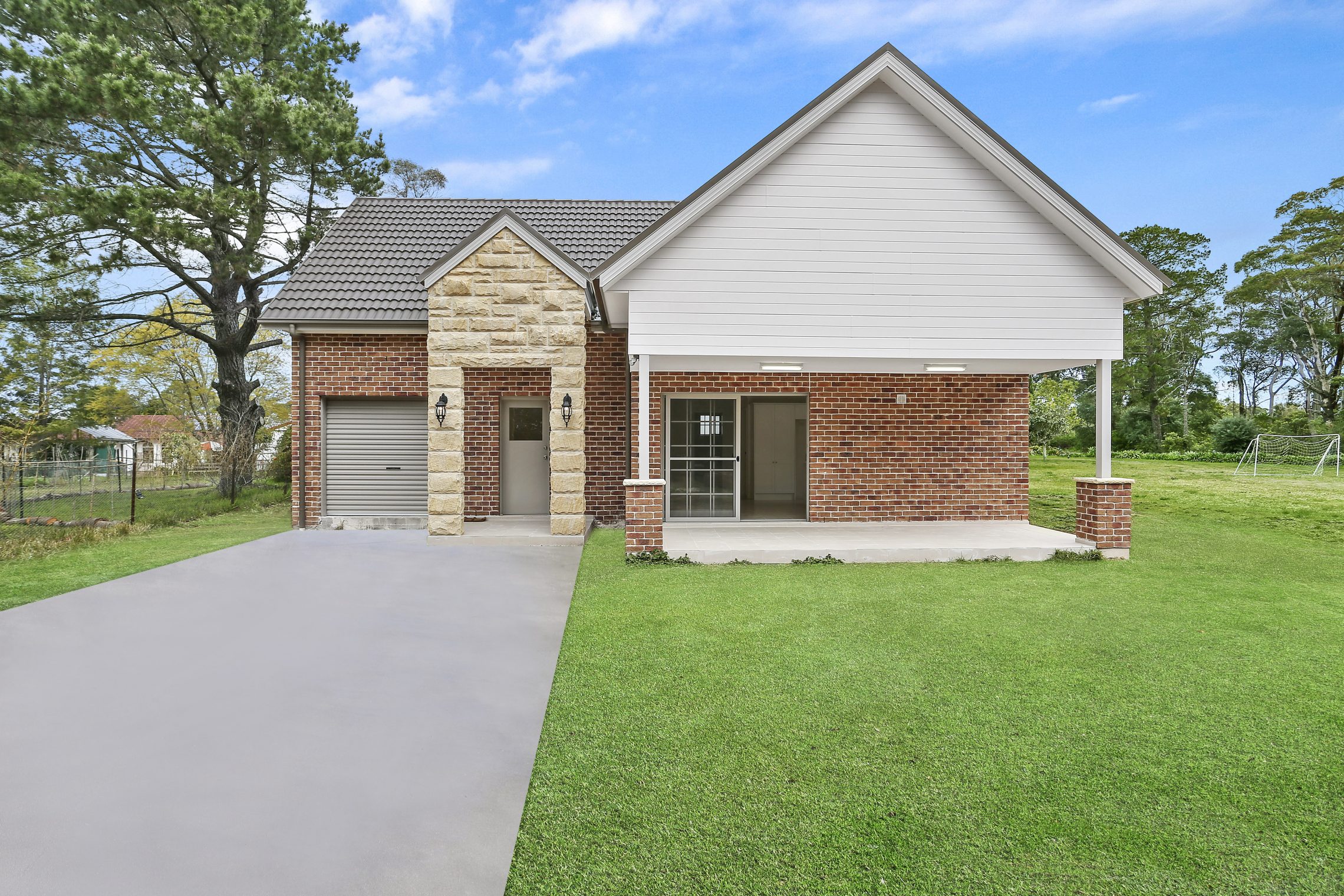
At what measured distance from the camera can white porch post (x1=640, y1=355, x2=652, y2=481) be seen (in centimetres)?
819

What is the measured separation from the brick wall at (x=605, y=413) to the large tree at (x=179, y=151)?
9940 millimetres

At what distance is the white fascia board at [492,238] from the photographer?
9.69m

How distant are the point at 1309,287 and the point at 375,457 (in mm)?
41677

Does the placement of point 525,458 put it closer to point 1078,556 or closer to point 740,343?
point 740,343

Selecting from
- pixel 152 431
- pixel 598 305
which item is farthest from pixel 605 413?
pixel 152 431

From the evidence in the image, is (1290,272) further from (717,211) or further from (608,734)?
(608,734)

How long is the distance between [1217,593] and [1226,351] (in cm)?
4641

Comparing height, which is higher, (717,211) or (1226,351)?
(1226,351)

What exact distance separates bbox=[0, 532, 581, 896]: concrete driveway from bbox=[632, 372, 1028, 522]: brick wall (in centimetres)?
575

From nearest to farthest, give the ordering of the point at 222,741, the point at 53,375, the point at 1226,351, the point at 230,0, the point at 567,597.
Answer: the point at 222,741
the point at 567,597
the point at 230,0
the point at 53,375
the point at 1226,351

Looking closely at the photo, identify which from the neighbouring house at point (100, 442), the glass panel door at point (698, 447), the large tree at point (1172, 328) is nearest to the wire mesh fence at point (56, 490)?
the neighbouring house at point (100, 442)

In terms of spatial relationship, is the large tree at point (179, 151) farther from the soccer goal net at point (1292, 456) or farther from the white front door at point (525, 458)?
the soccer goal net at point (1292, 456)

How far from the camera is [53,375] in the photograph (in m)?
20.8

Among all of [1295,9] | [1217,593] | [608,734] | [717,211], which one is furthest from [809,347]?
[1295,9]
